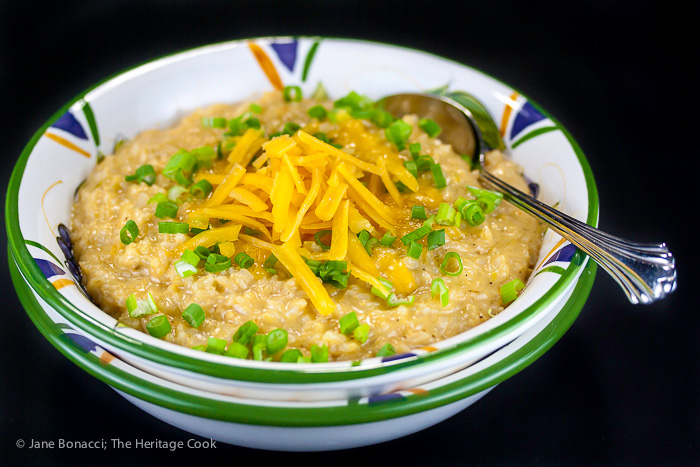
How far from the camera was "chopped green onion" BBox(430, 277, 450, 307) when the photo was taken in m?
2.75

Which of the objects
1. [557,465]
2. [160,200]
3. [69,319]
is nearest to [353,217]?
[160,200]

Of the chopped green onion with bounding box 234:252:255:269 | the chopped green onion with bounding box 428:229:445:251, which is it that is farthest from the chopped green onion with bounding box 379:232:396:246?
the chopped green onion with bounding box 234:252:255:269

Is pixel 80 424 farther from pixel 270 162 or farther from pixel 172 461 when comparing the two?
pixel 270 162

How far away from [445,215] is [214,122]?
1.50 meters

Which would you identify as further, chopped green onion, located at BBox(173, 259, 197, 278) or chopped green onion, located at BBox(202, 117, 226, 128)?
chopped green onion, located at BBox(202, 117, 226, 128)

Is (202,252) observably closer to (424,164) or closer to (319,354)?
(319,354)

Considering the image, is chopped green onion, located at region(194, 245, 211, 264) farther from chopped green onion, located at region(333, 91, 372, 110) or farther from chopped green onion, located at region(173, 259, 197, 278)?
chopped green onion, located at region(333, 91, 372, 110)

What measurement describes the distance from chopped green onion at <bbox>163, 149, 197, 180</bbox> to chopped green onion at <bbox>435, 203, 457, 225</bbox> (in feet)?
4.19

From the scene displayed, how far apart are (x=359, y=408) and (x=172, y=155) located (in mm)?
1886

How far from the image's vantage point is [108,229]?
Answer: 124 inches

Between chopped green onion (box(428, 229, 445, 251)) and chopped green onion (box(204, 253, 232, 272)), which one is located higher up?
chopped green onion (box(428, 229, 445, 251))

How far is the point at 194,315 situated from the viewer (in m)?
2.67

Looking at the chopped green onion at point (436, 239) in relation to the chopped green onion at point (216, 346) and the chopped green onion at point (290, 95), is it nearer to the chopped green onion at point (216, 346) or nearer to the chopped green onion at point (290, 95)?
the chopped green onion at point (216, 346)

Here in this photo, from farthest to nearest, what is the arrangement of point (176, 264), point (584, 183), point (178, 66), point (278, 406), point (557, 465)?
point (178, 66), point (584, 183), point (557, 465), point (176, 264), point (278, 406)
